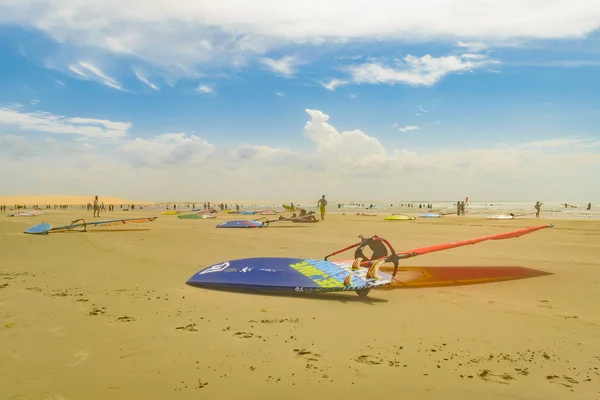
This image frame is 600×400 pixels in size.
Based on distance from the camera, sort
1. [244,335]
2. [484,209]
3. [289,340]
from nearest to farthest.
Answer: [289,340]
[244,335]
[484,209]

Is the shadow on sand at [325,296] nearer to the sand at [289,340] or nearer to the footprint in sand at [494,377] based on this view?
the sand at [289,340]

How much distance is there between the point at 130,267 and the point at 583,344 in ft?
26.0

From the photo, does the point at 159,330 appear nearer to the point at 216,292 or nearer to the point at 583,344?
the point at 216,292

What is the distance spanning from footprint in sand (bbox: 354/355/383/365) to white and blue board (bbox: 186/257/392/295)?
2.13 metres

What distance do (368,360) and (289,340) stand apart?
0.89 meters

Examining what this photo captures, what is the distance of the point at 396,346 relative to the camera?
3.99 metres

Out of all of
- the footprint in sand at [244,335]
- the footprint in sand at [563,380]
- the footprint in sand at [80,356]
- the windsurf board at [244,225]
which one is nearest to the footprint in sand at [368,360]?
the footprint in sand at [244,335]

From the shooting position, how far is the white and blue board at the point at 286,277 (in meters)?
5.91

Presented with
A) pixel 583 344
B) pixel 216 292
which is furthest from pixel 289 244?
pixel 583 344

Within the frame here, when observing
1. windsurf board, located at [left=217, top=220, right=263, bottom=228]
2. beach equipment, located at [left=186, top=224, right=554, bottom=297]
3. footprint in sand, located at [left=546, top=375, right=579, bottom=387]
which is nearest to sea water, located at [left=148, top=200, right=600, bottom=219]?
windsurf board, located at [left=217, top=220, right=263, bottom=228]

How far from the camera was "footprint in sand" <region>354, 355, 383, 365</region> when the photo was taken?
358 cm

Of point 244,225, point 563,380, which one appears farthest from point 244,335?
point 244,225

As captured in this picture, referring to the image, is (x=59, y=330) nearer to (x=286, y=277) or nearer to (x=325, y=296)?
(x=286, y=277)

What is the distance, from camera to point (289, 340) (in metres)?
4.10
